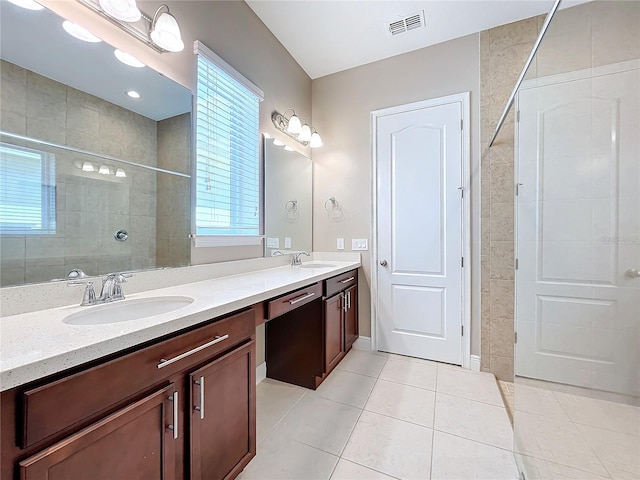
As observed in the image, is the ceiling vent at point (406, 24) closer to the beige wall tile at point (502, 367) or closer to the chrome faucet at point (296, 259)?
the chrome faucet at point (296, 259)

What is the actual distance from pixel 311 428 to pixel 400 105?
2.69m

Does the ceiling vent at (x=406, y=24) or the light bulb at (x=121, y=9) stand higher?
the ceiling vent at (x=406, y=24)

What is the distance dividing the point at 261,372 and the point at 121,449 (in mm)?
1464

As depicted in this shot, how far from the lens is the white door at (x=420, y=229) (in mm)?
2365

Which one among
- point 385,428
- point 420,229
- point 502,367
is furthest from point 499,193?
point 385,428

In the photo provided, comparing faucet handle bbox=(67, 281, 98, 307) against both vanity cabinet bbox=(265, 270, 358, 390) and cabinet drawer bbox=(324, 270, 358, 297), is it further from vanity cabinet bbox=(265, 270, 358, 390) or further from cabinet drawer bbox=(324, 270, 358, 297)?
cabinet drawer bbox=(324, 270, 358, 297)

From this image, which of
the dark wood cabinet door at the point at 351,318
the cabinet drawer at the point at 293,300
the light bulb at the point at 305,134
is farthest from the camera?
the light bulb at the point at 305,134

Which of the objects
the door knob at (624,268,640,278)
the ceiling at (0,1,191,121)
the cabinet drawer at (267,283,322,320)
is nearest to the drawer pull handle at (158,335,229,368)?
the cabinet drawer at (267,283,322,320)

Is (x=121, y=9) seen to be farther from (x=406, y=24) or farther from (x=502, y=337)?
(x=502, y=337)

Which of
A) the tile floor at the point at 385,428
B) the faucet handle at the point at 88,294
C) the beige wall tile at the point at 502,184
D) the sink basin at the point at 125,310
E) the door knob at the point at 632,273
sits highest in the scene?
the beige wall tile at the point at 502,184

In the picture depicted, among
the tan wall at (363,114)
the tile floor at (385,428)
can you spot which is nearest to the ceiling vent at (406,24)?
the tan wall at (363,114)

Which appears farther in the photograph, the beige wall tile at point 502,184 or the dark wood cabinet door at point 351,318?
the dark wood cabinet door at point 351,318

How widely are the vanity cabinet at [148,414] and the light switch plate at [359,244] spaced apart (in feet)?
5.48

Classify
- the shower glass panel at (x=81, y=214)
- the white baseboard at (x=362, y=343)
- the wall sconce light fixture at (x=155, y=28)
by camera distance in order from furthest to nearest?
the white baseboard at (x=362, y=343)
the wall sconce light fixture at (x=155, y=28)
the shower glass panel at (x=81, y=214)
